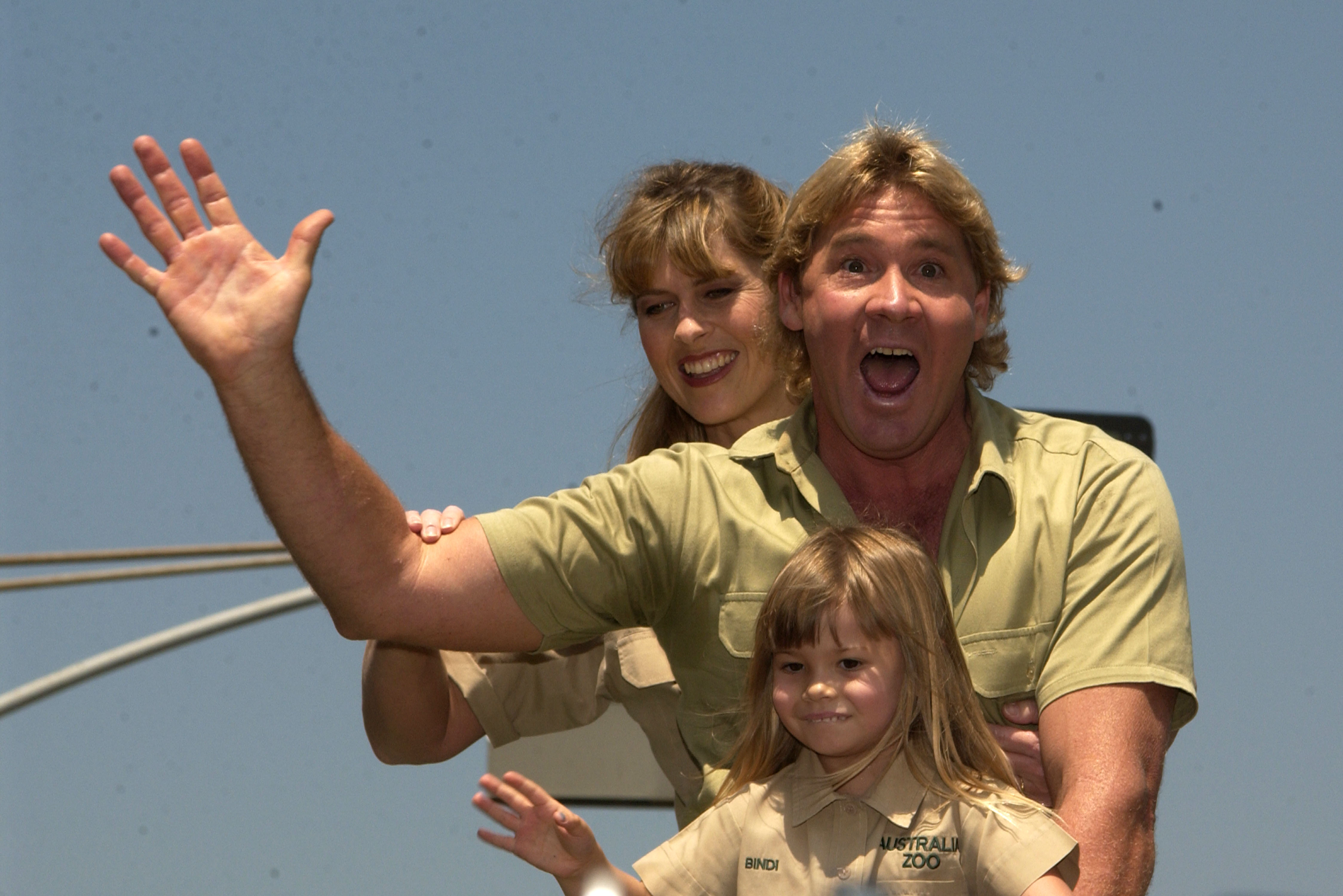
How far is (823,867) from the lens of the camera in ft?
11.7

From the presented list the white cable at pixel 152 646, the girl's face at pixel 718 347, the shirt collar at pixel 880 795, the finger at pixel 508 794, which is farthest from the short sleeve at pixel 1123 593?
the white cable at pixel 152 646

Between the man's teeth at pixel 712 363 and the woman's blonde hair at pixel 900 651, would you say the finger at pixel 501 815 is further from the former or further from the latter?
the man's teeth at pixel 712 363

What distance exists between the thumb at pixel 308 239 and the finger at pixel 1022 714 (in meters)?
1.73

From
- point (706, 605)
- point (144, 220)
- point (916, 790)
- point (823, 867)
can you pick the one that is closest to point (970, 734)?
point (916, 790)

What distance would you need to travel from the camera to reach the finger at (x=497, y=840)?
11.3 ft

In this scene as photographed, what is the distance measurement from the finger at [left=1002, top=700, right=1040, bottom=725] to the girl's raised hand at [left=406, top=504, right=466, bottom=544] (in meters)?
1.24

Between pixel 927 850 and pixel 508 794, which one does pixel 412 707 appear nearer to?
pixel 508 794

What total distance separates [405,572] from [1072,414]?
107 inches

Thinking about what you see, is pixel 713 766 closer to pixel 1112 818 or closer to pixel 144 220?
pixel 1112 818

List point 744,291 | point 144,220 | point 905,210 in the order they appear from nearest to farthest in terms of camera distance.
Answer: point 144,220 < point 905,210 < point 744,291

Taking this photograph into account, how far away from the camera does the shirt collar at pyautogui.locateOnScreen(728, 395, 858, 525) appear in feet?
13.9

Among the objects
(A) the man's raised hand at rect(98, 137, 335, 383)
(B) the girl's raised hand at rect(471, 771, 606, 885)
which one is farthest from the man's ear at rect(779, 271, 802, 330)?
(B) the girl's raised hand at rect(471, 771, 606, 885)

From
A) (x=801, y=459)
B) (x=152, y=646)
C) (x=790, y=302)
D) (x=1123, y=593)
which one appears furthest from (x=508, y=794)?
(x=152, y=646)

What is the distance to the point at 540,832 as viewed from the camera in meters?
3.48
